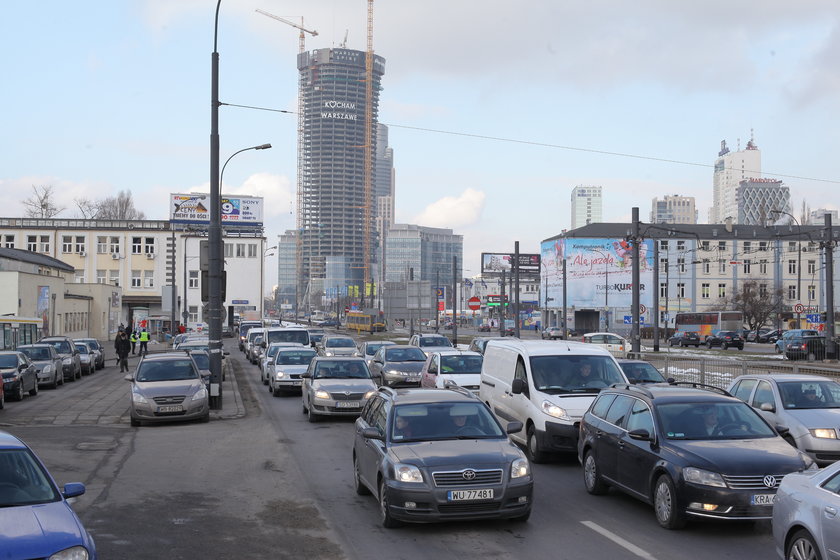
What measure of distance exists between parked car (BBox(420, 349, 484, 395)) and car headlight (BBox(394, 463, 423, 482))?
38.8ft

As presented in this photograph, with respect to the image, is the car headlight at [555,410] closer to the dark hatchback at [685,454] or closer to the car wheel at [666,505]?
the dark hatchback at [685,454]

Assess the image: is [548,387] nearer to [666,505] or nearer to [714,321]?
[666,505]

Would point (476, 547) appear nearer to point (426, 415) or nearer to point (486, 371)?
point (426, 415)

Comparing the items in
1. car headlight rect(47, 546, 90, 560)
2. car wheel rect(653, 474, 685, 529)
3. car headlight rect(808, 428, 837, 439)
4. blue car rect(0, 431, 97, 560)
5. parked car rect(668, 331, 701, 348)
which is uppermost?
blue car rect(0, 431, 97, 560)

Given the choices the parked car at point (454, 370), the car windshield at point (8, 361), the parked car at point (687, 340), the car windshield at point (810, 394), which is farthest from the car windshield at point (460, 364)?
the parked car at point (687, 340)

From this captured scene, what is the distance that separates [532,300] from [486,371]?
140 m

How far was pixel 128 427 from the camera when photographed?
720 inches

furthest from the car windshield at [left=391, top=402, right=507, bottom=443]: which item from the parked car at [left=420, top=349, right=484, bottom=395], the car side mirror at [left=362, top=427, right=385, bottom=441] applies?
the parked car at [left=420, top=349, right=484, bottom=395]

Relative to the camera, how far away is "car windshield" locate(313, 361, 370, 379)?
65.2ft

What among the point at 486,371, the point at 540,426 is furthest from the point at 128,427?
the point at 540,426

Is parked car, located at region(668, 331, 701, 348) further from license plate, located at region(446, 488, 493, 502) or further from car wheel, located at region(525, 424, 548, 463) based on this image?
license plate, located at region(446, 488, 493, 502)

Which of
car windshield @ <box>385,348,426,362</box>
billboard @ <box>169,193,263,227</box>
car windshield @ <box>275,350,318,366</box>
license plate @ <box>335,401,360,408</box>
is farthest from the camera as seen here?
billboard @ <box>169,193,263,227</box>

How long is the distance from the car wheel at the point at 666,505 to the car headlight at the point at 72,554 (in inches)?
225

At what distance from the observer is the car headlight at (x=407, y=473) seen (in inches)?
338
